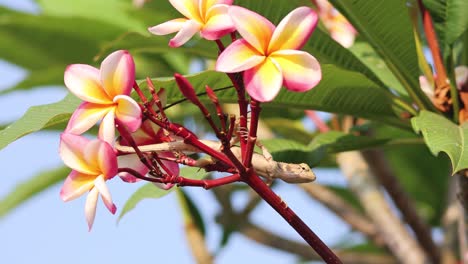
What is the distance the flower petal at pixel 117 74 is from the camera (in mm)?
725

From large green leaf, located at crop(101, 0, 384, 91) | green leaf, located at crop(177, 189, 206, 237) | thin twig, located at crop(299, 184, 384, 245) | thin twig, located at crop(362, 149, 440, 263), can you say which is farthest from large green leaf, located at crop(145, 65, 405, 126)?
green leaf, located at crop(177, 189, 206, 237)

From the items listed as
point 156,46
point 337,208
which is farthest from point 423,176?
point 156,46

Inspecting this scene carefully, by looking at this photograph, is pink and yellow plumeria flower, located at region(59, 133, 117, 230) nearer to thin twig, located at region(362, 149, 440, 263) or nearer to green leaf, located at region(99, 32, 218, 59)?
green leaf, located at region(99, 32, 218, 59)

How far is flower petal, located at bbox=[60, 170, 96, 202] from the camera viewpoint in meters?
0.73

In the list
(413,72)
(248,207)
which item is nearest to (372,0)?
(413,72)

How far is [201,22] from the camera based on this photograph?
2.51ft

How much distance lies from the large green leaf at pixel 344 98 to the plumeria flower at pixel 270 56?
10.3 inches

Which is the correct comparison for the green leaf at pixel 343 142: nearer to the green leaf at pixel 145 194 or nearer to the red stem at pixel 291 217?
the green leaf at pixel 145 194

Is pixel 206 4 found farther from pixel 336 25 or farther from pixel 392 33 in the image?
pixel 336 25

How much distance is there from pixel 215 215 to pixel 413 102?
29.4 inches

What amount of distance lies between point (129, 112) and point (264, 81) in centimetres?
11

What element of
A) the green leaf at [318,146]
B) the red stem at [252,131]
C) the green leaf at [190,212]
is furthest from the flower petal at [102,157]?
the green leaf at [190,212]

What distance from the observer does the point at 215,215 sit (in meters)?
1.85

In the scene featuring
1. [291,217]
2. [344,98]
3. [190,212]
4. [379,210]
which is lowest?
[190,212]
